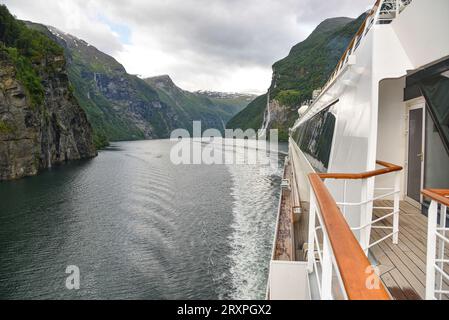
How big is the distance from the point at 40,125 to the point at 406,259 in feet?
136

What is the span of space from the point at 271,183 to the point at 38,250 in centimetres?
1810

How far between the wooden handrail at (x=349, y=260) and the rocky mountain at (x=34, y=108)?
3468 cm

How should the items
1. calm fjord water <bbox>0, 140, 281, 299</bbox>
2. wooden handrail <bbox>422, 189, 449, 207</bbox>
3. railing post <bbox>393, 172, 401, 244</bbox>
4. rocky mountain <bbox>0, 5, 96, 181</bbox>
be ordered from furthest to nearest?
rocky mountain <bbox>0, 5, 96, 181</bbox> < calm fjord water <bbox>0, 140, 281, 299</bbox> < railing post <bbox>393, 172, 401, 244</bbox> < wooden handrail <bbox>422, 189, 449, 207</bbox>

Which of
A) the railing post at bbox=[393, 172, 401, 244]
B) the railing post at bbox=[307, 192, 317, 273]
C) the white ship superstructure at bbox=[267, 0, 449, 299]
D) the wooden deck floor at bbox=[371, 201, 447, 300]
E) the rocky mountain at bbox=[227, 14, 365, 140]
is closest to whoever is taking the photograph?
the white ship superstructure at bbox=[267, 0, 449, 299]

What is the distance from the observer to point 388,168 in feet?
13.7

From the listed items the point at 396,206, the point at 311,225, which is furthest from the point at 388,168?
the point at 311,225

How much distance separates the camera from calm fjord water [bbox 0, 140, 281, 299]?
9.90 meters

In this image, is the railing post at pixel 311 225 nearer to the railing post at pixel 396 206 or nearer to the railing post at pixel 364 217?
the railing post at pixel 364 217

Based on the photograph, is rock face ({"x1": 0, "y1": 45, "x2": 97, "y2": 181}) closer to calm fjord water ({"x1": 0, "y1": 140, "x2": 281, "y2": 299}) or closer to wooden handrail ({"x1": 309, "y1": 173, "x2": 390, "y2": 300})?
calm fjord water ({"x1": 0, "y1": 140, "x2": 281, "y2": 299})

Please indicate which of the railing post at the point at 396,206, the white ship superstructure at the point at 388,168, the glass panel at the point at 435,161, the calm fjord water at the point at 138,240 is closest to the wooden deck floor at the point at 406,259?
the white ship superstructure at the point at 388,168

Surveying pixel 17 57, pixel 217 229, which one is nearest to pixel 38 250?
pixel 217 229

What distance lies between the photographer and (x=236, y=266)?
37.0ft

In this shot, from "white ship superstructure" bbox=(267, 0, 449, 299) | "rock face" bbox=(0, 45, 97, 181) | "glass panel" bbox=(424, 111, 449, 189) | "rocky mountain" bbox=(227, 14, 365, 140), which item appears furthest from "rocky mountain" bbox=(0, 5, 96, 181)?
"rocky mountain" bbox=(227, 14, 365, 140)

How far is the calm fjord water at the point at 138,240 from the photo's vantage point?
9.90 m
